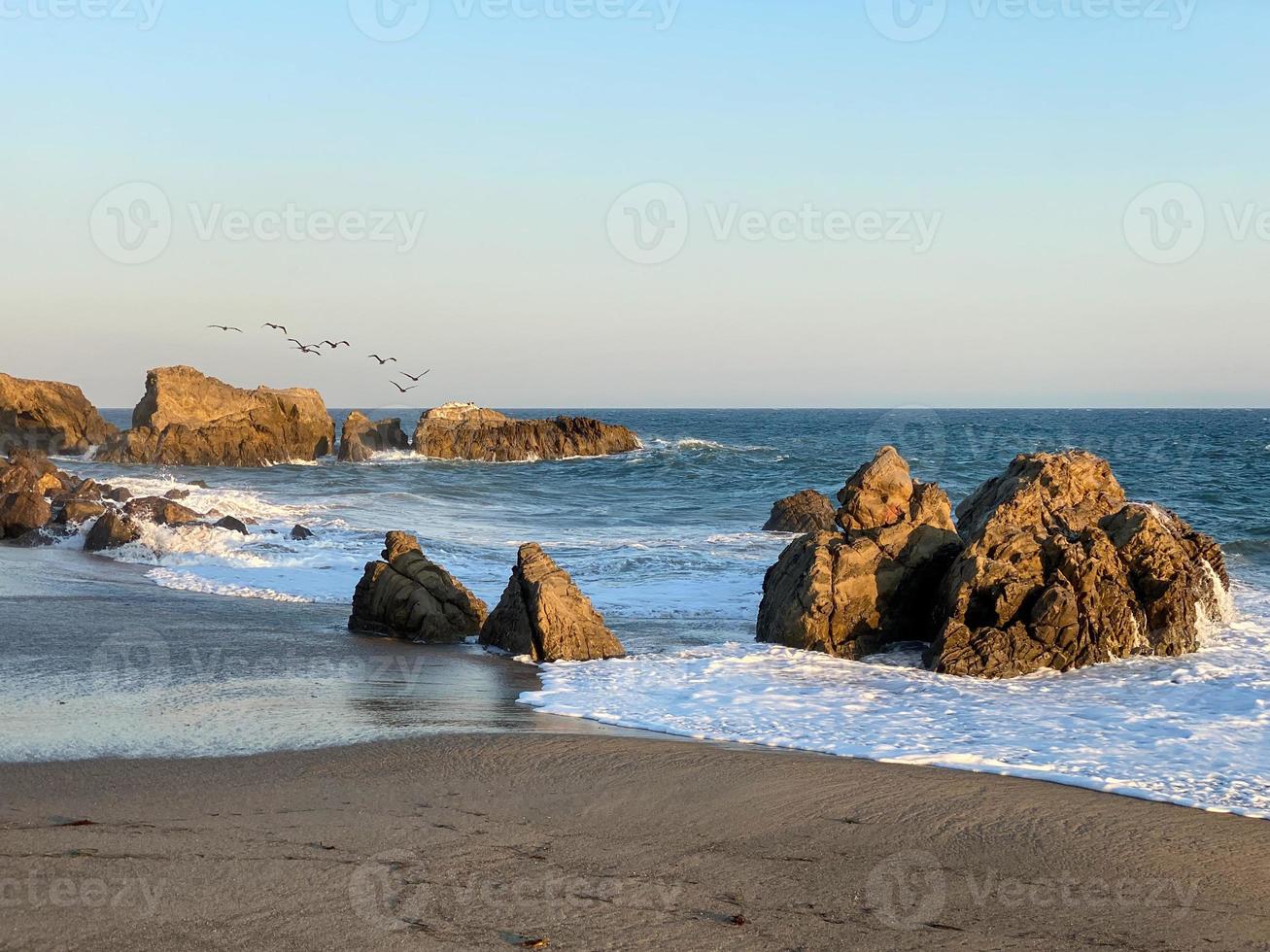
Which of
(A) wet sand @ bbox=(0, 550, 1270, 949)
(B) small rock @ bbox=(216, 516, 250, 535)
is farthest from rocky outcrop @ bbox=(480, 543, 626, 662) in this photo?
(B) small rock @ bbox=(216, 516, 250, 535)

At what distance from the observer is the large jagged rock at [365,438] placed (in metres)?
50.8

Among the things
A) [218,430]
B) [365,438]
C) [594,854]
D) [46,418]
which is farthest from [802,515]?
[46,418]

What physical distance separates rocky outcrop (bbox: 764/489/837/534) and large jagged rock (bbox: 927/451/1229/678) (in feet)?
29.7

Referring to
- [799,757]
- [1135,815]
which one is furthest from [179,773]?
[1135,815]

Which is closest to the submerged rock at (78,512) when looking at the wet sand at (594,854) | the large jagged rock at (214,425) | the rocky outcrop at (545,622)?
the rocky outcrop at (545,622)

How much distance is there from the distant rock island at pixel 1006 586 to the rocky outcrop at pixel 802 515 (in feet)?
27.3

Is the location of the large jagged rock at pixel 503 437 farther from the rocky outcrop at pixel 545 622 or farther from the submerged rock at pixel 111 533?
the rocky outcrop at pixel 545 622

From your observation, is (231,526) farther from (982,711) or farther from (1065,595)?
(982,711)

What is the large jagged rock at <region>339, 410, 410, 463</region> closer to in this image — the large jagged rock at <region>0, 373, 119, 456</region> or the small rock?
the large jagged rock at <region>0, 373, 119, 456</region>

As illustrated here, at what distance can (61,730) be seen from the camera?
7.26 meters

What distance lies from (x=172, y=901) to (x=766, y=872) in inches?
99.5

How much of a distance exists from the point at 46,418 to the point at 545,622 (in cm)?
4419

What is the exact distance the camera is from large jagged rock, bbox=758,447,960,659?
35.9 ft

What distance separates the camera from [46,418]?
47.7 m
